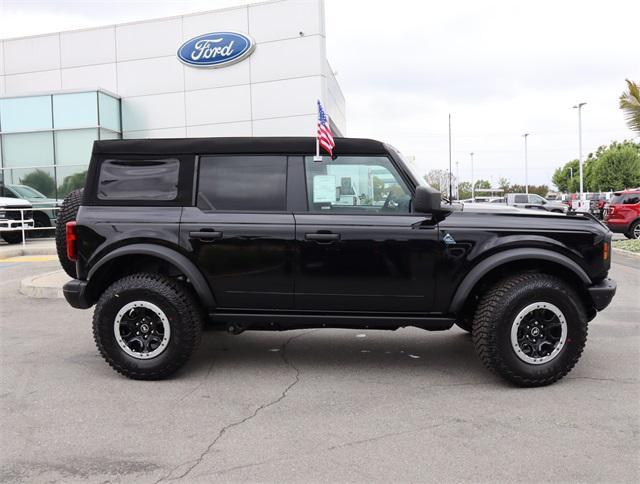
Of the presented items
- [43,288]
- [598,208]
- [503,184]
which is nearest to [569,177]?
[503,184]

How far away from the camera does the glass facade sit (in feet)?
64.4

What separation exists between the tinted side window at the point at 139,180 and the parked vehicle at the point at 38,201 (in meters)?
15.8

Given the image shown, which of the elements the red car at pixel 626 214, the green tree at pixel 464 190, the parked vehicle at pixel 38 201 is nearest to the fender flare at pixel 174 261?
the parked vehicle at pixel 38 201

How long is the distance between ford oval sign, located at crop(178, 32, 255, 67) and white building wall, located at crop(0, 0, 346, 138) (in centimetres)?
24

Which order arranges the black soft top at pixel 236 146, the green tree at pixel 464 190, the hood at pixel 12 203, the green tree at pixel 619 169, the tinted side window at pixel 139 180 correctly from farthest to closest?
the green tree at pixel 464 190 < the green tree at pixel 619 169 < the hood at pixel 12 203 < the tinted side window at pixel 139 180 < the black soft top at pixel 236 146

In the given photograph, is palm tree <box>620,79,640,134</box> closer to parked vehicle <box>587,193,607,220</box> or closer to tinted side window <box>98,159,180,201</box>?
parked vehicle <box>587,193,607,220</box>

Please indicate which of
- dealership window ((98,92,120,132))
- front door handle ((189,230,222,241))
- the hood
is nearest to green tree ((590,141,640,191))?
dealership window ((98,92,120,132))

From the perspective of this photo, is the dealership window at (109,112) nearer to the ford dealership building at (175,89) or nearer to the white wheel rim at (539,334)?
the ford dealership building at (175,89)

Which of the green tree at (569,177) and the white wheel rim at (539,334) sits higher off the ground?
the green tree at (569,177)

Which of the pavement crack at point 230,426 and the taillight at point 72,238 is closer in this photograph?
the pavement crack at point 230,426

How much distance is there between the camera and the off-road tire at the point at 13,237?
16.9 metres

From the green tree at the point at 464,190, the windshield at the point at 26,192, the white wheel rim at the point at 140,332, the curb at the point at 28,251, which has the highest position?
the green tree at the point at 464,190

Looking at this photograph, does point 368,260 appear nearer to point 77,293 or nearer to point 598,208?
point 77,293

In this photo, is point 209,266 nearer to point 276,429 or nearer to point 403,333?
point 276,429
